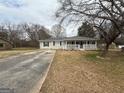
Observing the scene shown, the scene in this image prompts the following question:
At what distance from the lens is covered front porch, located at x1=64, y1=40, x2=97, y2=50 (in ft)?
143

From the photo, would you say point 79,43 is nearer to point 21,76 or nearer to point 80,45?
point 80,45

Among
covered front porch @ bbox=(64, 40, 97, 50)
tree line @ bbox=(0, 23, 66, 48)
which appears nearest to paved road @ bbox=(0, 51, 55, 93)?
covered front porch @ bbox=(64, 40, 97, 50)

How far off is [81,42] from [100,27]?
19.7 m

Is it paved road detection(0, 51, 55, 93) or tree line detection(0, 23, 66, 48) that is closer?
paved road detection(0, 51, 55, 93)

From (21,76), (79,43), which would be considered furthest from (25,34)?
(21,76)

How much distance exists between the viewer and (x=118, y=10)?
21.8 metres

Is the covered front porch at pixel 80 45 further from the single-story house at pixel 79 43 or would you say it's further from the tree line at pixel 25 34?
the tree line at pixel 25 34

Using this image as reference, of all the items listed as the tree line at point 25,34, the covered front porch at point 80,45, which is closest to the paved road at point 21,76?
the covered front porch at point 80,45

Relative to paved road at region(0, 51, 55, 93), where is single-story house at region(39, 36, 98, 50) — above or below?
above

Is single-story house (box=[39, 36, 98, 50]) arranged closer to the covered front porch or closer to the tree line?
the covered front porch

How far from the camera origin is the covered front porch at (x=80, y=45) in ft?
143

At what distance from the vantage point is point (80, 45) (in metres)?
44.3

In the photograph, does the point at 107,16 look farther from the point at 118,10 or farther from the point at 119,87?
the point at 119,87

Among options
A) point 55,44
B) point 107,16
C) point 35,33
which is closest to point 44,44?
point 55,44
